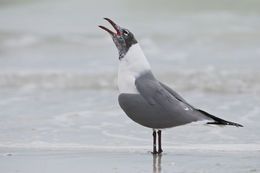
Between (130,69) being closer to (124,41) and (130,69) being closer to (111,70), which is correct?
(124,41)

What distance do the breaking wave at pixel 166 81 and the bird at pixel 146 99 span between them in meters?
3.73

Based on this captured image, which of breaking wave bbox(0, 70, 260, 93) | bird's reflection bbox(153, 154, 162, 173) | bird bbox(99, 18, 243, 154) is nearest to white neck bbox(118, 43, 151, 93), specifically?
bird bbox(99, 18, 243, 154)

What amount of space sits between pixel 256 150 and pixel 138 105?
99cm

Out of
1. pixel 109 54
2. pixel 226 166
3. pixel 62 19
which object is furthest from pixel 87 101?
pixel 62 19

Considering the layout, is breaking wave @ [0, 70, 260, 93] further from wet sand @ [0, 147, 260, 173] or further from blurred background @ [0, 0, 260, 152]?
wet sand @ [0, 147, 260, 173]

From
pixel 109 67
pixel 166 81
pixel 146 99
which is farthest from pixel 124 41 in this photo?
pixel 109 67

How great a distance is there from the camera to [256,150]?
4.27 meters

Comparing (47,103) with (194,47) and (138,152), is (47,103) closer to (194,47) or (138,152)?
(138,152)

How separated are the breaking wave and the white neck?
3717 millimetres

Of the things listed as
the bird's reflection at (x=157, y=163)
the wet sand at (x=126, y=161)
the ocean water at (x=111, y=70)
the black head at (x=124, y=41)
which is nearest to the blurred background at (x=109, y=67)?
the ocean water at (x=111, y=70)

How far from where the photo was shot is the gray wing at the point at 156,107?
3895 mm

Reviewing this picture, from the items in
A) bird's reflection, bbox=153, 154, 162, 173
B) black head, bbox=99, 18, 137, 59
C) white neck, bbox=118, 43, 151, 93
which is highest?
black head, bbox=99, 18, 137, 59

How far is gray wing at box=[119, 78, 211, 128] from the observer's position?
3895 mm

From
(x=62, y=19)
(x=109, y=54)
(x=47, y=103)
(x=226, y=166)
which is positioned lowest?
(x=226, y=166)
